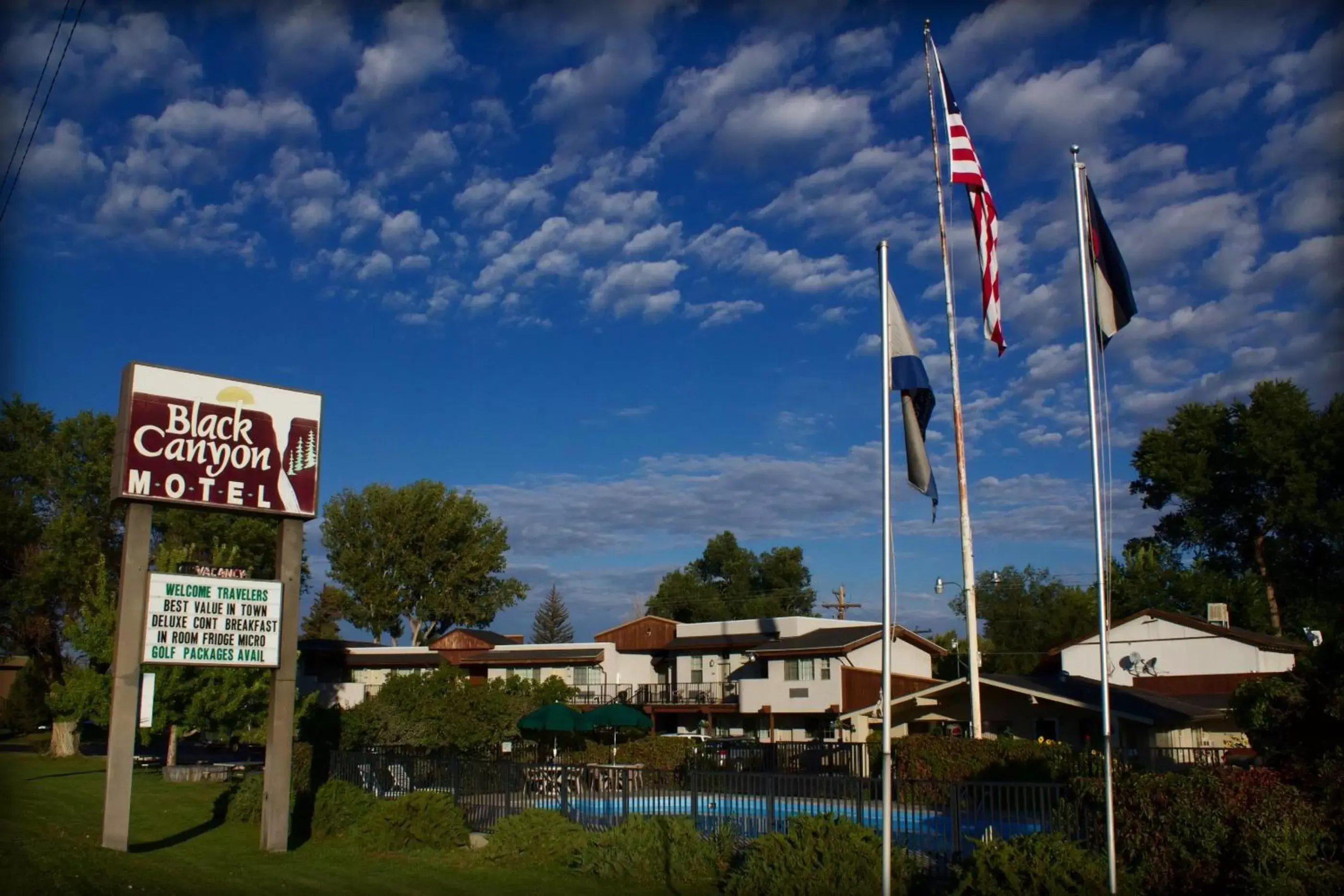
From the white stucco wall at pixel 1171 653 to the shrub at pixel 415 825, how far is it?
3065cm

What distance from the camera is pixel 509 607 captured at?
76.8 metres

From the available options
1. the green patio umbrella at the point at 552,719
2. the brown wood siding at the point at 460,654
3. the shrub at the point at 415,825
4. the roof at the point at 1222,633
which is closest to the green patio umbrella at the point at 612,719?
the green patio umbrella at the point at 552,719

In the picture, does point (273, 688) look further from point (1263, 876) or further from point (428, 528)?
point (428, 528)

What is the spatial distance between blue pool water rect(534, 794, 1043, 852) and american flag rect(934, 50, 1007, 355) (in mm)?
9573

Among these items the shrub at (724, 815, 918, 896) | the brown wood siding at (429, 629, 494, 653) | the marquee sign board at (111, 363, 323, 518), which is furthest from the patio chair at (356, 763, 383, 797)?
the brown wood siding at (429, 629, 494, 653)

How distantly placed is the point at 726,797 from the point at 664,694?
3639 cm

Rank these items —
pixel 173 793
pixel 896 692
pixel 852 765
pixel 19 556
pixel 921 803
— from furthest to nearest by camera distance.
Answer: pixel 19 556, pixel 896 692, pixel 852 765, pixel 173 793, pixel 921 803

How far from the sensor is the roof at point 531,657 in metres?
57.7

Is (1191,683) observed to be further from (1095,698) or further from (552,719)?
(552,719)

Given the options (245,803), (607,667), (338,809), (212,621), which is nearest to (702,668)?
(607,667)

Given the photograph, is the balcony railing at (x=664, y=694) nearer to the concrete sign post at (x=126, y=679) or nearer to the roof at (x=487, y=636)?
the roof at (x=487, y=636)

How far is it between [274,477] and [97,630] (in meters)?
20.0

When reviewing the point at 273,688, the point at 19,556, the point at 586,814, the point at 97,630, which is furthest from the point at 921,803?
the point at 19,556

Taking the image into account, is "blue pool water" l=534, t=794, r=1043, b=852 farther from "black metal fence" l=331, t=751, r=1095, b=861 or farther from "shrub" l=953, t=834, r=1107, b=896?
"shrub" l=953, t=834, r=1107, b=896
